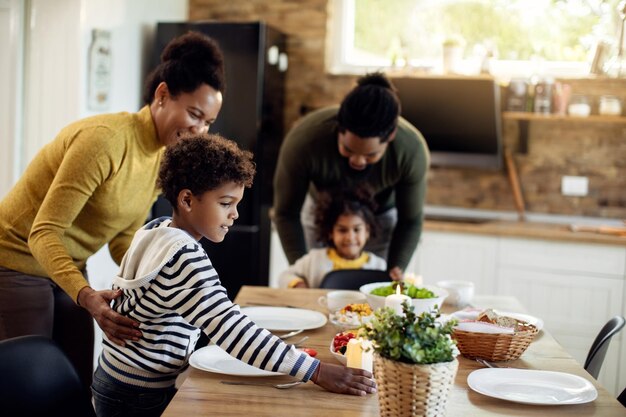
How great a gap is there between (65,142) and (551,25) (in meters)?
3.37

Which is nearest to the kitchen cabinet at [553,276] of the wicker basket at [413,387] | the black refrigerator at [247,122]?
the black refrigerator at [247,122]

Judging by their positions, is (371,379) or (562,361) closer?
(371,379)

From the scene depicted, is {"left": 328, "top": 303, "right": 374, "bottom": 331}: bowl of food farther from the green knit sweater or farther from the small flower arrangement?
the green knit sweater

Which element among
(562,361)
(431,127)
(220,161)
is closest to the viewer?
(220,161)

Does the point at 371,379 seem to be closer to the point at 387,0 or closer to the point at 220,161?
the point at 220,161

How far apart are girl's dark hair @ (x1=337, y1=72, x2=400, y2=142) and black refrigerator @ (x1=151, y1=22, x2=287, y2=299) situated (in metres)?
1.72

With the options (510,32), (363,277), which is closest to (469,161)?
(510,32)

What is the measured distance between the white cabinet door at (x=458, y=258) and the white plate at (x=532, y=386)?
2.59m

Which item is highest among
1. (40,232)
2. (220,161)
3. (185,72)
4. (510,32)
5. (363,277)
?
(510,32)

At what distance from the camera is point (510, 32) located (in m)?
4.93

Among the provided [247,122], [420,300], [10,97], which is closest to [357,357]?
[420,300]

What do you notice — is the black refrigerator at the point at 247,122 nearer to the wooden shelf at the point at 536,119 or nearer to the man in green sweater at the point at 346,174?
the man in green sweater at the point at 346,174

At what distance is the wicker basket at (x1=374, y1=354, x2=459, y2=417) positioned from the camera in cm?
153

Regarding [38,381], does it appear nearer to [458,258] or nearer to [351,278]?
[351,278]
